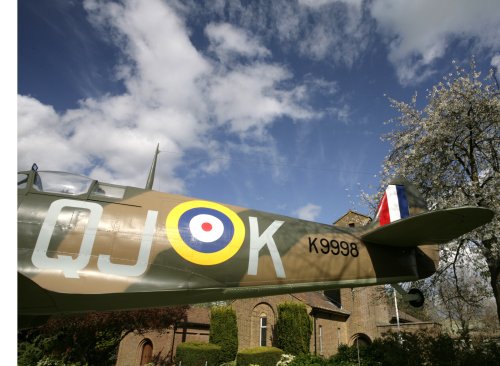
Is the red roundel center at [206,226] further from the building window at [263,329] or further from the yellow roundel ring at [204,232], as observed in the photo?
the building window at [263,329]

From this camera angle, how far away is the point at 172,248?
198 inches

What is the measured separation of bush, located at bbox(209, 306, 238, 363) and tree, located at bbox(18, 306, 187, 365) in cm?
1186

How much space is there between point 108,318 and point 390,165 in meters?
15.8

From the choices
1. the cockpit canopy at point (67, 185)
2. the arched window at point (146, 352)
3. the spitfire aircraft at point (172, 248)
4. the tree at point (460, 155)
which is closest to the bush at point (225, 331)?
the arched window at point (146, 352)

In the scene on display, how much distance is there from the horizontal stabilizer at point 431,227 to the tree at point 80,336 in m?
12.7

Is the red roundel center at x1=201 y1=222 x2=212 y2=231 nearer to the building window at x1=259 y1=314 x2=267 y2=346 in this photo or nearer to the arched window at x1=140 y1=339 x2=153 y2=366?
the building window at x1=259 y1=314 x2=267 y2=346

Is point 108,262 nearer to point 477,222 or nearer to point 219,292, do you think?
point 219,292

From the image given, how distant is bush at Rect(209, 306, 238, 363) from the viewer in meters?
28.7

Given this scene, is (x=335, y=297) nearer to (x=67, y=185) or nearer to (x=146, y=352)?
(x=146, y=352)

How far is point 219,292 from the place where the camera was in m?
5.20

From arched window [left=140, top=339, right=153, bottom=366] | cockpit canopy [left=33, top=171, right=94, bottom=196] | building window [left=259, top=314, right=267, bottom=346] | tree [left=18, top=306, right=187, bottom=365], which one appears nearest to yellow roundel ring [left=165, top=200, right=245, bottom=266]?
cockpit canopy [left=33, top=171, right=94, bottom=196]

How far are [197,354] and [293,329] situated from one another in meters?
7.95
